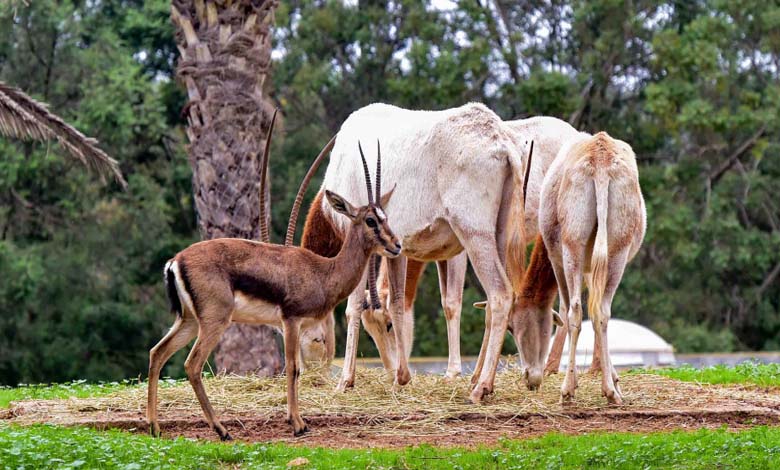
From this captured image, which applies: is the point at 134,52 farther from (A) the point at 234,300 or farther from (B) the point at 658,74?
(A) the point at 234,300

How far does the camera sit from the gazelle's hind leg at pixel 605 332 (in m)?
10.7

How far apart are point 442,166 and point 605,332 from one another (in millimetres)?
1973

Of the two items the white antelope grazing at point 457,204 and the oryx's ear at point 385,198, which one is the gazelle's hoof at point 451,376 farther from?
the oryx's ear at point 385,198

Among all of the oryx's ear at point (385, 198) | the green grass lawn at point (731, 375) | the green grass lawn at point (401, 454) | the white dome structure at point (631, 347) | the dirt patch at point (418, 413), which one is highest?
the oryx's ear at point (385, 198)

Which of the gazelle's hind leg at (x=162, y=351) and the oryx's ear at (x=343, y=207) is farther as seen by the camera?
the oryx's ear at (x=343, y=207)

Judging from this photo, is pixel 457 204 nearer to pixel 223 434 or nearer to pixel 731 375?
pixel 223 434

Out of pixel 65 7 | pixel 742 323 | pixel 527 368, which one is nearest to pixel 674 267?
pixel 742 323

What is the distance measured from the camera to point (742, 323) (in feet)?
118

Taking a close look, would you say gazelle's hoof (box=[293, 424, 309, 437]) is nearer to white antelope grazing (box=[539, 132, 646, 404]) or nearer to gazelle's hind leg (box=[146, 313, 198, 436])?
gazelle's hind leg (box=[146, 313, 198, 436])

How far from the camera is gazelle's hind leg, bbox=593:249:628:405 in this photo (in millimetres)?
10664

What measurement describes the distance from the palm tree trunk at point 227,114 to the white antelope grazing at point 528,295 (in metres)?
3.55

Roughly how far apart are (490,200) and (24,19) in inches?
908

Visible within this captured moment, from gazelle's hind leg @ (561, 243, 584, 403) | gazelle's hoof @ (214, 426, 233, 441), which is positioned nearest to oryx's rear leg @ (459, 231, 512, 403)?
gazelle's hind leg @ (561, 243, 584, 403)

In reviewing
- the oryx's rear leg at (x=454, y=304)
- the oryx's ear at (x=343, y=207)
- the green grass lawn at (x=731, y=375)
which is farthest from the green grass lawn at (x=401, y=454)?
the green grass lawn at (x=731, y=375)
